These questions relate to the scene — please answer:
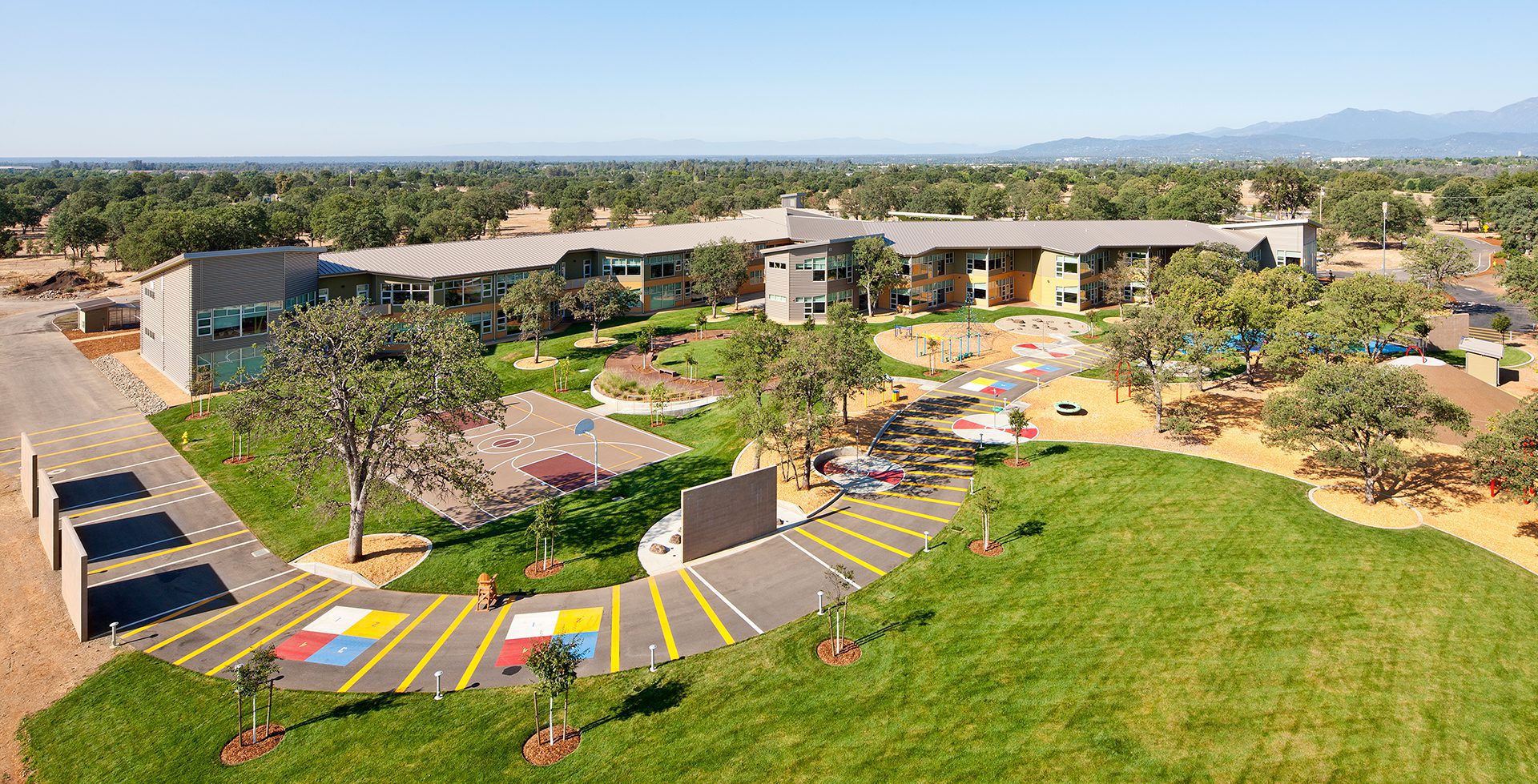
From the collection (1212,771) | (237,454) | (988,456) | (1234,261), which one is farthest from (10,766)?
(1234,261)

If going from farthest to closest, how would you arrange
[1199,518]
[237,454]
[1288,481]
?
[237,454], [1288,481], [1199,518]

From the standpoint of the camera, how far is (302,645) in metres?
27.7

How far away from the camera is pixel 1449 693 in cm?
2239

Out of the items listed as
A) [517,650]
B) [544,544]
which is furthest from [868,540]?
[517,650]

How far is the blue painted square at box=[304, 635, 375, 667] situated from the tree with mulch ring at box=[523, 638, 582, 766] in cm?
867

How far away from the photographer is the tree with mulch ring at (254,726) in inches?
862

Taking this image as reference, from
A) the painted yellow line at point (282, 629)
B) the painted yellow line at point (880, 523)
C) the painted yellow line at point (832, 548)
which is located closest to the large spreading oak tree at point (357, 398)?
the painted yellow line at point (282, 629)

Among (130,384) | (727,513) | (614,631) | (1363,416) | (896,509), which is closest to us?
(614,631)

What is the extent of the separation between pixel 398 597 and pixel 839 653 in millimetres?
18147

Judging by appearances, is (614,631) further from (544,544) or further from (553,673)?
(544,544)

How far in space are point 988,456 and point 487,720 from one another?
2932cm

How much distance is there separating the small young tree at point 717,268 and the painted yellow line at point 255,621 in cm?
5266

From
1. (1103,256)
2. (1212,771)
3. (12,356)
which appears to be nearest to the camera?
(1212,771)

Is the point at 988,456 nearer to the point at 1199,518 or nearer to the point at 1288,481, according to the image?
the point at 1199,518
